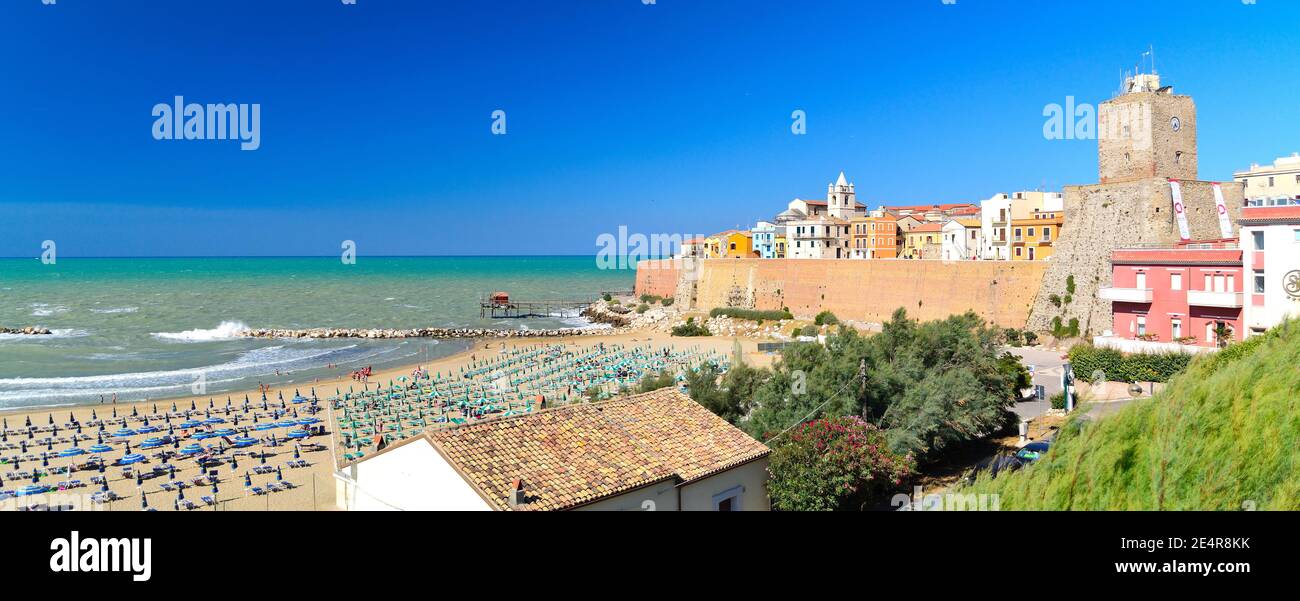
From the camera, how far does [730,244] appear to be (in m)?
78.6

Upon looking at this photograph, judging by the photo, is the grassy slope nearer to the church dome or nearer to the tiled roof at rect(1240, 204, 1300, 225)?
the tiled roof at rect(1240, 204, 1300, 225)

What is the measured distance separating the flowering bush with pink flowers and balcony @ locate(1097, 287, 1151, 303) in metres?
19.1

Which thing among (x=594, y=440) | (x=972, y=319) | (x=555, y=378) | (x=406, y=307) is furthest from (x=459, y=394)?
(x=406, y=307)

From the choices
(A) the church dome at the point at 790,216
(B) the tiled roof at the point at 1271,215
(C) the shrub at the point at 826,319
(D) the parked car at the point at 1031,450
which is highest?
(A) the church dome at the point at 790,216

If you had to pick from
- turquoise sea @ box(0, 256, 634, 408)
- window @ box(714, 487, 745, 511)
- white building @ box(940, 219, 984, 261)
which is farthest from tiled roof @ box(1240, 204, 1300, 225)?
turquoise sea @ box(0, 256, 634, 408)

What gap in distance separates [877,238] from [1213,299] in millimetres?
39920

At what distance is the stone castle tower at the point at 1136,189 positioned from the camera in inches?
1347

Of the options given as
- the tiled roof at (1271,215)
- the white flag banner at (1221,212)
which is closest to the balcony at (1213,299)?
the tiled roof at (1271,215)

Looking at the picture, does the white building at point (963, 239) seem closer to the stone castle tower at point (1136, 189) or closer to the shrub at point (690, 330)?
the shrub at point (690, 330)

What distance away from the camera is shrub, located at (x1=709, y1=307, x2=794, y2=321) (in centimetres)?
5653

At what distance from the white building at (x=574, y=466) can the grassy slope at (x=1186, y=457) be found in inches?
215

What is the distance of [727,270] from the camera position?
2501 inches

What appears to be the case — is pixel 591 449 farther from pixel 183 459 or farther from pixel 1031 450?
pixel 183 459
